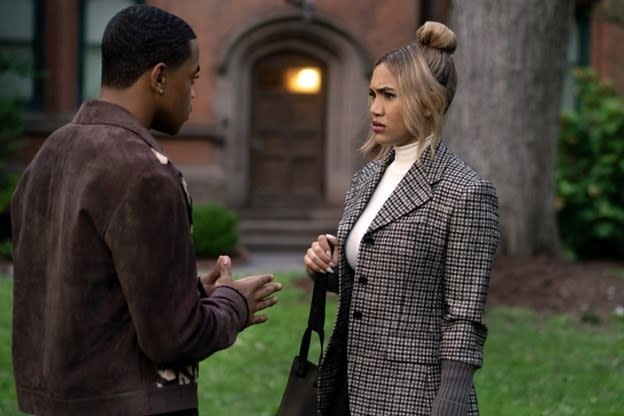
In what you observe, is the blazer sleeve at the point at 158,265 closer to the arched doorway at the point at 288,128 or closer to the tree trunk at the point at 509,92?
the tree trunk at the point at 509,92

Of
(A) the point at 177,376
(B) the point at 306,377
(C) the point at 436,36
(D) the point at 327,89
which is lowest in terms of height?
(B) the point at 306,377

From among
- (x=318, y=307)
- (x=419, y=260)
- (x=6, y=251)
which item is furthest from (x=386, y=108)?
(x=6, y=251)

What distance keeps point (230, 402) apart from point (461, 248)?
4379 mm

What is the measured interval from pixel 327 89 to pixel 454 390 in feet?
51.9

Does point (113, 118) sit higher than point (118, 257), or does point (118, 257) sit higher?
point (113, 118)

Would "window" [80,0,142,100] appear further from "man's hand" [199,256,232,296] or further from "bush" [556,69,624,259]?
A: "man's hand" [199,256,232,296]

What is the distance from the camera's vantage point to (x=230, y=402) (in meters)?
7.60

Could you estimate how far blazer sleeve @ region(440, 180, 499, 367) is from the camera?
11.4 feet

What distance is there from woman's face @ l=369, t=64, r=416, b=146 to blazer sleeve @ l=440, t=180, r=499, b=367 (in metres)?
0.32

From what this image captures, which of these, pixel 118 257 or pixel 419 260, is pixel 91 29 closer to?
pixel 419 260

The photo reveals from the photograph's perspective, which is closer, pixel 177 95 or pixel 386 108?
pixel 177 95

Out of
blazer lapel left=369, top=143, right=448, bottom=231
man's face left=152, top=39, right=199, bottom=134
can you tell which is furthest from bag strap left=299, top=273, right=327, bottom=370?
man's face left=152, top=39, right=199, bottom=134

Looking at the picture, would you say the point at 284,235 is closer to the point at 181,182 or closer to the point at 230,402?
the point at 230,402

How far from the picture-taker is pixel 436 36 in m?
→ 3.59
